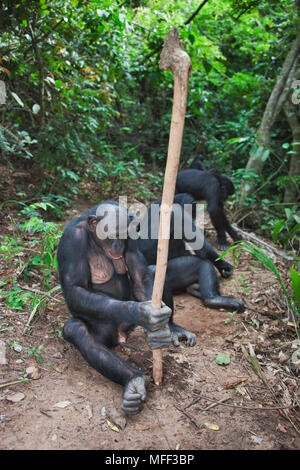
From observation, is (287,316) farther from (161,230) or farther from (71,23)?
(71,23)

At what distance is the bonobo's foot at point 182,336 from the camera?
11.2 feet

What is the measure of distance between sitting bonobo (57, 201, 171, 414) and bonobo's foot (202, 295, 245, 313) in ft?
4.32

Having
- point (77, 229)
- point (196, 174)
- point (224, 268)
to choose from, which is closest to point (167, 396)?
point (77, 229)

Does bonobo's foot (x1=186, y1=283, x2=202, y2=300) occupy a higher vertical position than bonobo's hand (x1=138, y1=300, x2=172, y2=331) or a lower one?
lower

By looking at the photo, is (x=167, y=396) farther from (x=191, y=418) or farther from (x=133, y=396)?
(x=133, y=396)

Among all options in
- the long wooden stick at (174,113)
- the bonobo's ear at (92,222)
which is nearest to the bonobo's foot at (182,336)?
the bonobo's ear at (92,222)

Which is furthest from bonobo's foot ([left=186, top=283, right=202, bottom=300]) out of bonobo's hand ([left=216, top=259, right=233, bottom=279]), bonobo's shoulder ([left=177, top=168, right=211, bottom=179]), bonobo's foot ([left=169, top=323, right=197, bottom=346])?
bonobo's shoulder ([left=177, top=168, right=211, bottom=179])

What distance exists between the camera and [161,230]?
2.12 meters

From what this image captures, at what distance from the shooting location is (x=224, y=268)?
4.81 meters

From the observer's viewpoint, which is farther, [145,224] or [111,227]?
[145,224]

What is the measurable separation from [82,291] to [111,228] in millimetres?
522

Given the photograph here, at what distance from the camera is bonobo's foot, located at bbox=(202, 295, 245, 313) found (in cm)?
400

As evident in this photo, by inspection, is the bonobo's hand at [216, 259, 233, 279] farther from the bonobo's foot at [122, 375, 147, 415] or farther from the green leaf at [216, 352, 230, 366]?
the bonobo's foot at [122, 375, 147, 415]
